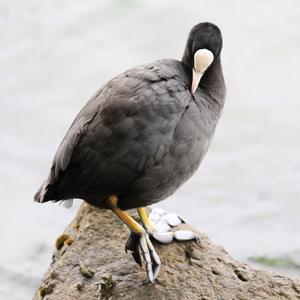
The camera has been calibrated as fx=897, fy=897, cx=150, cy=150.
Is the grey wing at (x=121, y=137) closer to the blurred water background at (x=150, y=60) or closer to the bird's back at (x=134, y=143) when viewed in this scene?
the bird's back at (x=134, y=143)

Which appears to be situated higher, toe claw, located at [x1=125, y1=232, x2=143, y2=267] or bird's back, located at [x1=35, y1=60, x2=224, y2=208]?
bird's back, located at [x1=35, y1=60, x2=224, y2=208]

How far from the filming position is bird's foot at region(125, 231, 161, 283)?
4.41 metres

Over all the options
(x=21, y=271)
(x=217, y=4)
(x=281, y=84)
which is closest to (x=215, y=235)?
(x=21, y=271)

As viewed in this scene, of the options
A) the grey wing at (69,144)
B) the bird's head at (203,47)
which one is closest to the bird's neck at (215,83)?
the bird's head at (203,47)

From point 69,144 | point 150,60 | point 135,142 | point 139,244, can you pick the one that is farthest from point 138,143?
point 150,60

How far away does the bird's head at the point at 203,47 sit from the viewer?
457 cm

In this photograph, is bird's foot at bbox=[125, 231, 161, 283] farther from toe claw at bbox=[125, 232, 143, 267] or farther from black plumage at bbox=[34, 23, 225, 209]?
black plumage at bbox=[34, 23, 225, 209]

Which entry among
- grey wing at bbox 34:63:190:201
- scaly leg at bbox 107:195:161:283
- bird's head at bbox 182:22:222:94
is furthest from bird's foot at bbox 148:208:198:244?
bird's head at bbox 182:22:222:94

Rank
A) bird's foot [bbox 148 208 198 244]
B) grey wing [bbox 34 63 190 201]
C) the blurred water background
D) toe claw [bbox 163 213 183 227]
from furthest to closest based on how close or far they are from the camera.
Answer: the blurred water background
toe claw [bbox 163 213 183 227]
bird's foot [bbox 148 208 198 244]
grey wing [bbox 34 63 190 201]

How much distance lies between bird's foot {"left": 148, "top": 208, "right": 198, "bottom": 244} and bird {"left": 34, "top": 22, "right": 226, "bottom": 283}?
13 cm

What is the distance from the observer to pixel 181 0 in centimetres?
1052

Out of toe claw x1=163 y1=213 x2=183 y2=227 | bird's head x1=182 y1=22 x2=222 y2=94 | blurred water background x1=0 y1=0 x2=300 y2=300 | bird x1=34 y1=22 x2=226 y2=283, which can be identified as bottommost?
blurred water background x1=0 y1=0 x2=300 y2=300

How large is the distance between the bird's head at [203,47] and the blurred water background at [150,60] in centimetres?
278

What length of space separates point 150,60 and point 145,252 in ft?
17.1
